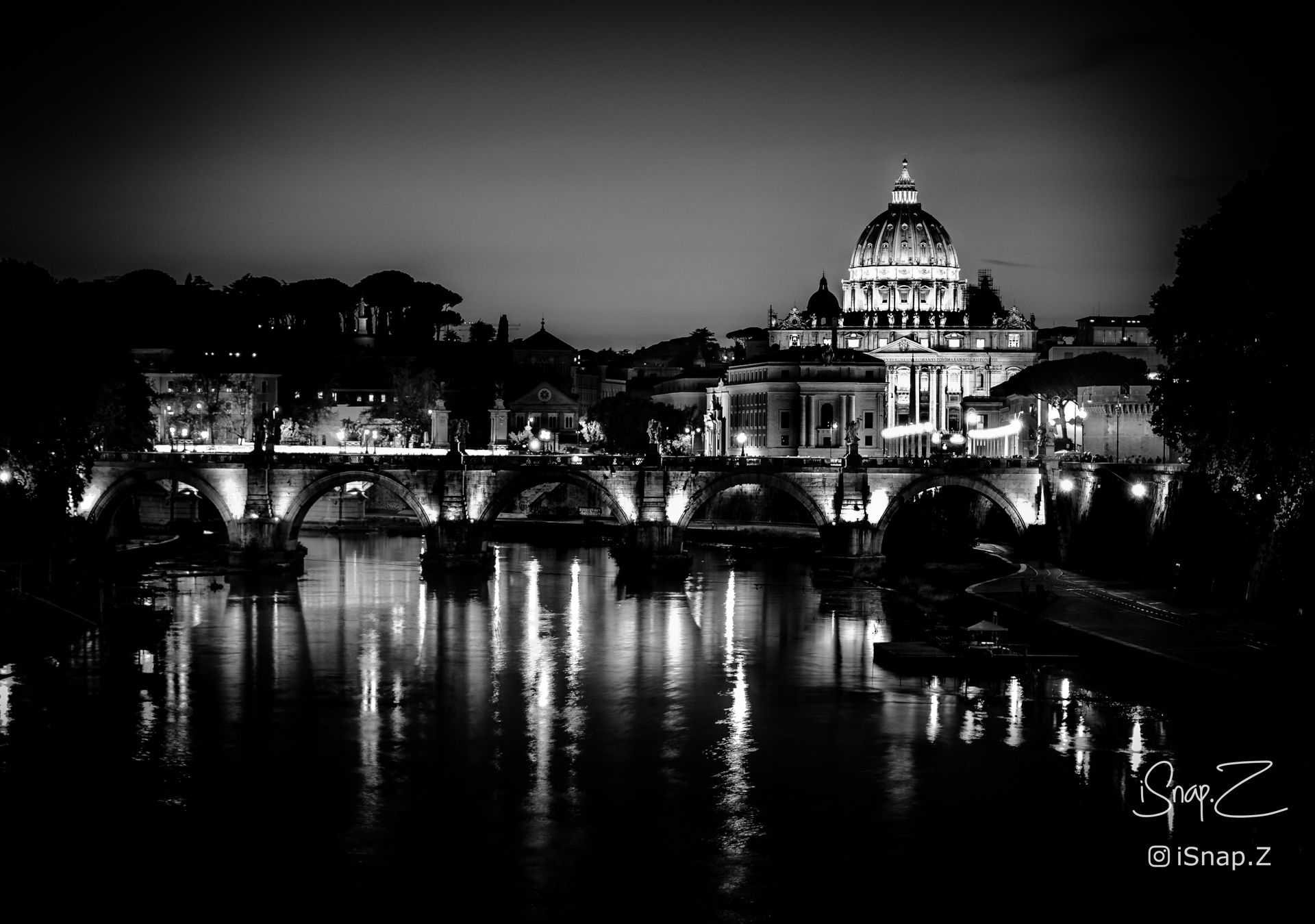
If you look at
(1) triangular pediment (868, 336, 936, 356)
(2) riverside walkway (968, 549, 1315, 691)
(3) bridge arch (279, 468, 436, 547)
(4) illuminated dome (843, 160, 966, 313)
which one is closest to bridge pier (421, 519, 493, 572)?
(3) bridge arch (279, 468, 436, 547)

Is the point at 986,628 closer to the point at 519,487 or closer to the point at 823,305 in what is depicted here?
the point at 519,487

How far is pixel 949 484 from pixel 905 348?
91.8 meters

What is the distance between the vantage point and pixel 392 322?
519 feet

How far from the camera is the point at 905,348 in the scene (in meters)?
164

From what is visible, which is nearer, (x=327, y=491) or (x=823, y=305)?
(x=327, y=491)

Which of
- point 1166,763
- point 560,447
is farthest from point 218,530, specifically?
point 1166,763

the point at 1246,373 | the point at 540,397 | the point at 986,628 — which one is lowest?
the point at 986,628

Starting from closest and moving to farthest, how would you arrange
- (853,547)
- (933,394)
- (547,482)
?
(853,547), (547,482), (933,394)

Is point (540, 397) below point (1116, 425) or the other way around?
the other way around

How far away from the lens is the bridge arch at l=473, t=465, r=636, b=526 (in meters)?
72.6

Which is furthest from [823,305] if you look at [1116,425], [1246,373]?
[1246,373]

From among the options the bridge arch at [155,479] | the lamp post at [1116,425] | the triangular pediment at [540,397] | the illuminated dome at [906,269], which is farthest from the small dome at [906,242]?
the bridge arch at [155,479]

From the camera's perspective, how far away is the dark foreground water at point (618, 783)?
90.8 ft

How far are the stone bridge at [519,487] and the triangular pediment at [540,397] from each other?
51691 millimetres
